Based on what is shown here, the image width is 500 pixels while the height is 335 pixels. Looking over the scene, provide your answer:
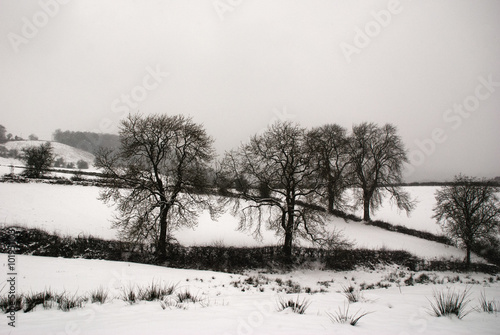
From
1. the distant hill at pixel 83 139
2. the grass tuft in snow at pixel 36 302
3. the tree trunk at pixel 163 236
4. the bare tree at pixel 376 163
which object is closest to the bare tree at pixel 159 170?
the tree trunk at pixel 163 236

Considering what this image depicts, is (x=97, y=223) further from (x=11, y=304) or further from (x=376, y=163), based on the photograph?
(x=376, y=163)

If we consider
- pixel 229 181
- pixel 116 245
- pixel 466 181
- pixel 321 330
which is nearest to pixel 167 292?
pixel 321 330

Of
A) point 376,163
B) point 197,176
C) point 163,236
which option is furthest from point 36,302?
point 376,163

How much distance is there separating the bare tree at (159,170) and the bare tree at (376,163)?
21.8 metres

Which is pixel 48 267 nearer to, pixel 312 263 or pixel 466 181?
pixel 312 263

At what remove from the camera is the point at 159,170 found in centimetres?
1803

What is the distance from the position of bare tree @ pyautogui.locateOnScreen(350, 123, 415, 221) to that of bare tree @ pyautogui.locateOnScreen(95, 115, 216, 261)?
21.8 meters

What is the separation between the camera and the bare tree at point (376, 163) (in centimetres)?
2902

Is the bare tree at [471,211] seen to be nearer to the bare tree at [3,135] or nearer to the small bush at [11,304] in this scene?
the small bush at [11,304]

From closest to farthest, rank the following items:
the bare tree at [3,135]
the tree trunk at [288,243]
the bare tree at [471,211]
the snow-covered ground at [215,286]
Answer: the snow-covered ground at [215,286] < the tree trunk at [288,243] < the bare tree at [471,211] < the bare tree at [3,135]

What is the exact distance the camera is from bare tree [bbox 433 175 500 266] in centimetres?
2227

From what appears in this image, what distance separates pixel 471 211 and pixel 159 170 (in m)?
31.8

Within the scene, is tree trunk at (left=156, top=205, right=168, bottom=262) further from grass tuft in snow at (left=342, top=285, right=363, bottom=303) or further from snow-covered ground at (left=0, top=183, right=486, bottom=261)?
grass tuft in snow at (left=342, top=285, right=363, bottom=303)

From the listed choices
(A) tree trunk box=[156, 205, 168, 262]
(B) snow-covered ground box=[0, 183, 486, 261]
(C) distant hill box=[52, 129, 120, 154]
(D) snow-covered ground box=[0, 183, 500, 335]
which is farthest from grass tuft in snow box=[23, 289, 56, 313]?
(C) distant hill box=[52, 129, 120, 154]
